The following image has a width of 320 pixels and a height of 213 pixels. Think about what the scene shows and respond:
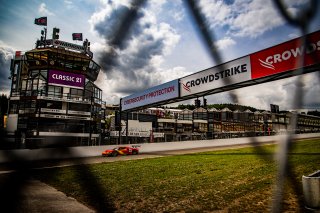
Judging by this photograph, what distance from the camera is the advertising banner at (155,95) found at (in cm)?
1865

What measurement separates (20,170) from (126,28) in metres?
0.76

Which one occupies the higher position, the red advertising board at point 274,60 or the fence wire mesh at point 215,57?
the red advertising board at point 274,60

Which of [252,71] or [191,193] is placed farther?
[252,71]

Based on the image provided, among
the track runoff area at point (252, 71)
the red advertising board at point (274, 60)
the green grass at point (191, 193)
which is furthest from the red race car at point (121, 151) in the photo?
the red advertising board at point (274, 60)

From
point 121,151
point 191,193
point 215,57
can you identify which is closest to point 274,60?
point 191,193

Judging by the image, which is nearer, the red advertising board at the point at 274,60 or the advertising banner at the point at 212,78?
the red advertising board at the point at 274,60

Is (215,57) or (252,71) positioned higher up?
(252,71)

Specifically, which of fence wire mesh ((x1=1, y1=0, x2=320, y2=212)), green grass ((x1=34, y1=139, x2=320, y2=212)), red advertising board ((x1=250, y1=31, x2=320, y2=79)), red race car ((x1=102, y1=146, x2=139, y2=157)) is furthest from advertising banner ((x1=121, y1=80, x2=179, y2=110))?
fence wire mesh ((x1=1, y1=0, x2=320, y2=212))

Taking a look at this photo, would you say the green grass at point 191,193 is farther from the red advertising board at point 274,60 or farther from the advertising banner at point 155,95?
the advertising banner at point 155,95

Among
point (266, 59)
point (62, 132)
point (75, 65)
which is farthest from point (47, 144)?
point (266, 59)

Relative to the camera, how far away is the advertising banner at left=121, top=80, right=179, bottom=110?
18.6 meters

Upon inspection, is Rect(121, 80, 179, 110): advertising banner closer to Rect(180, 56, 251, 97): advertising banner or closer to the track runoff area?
the track runoff area

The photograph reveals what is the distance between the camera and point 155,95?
70.0 feet

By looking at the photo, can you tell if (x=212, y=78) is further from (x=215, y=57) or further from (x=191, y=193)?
(x=215, y=57)
